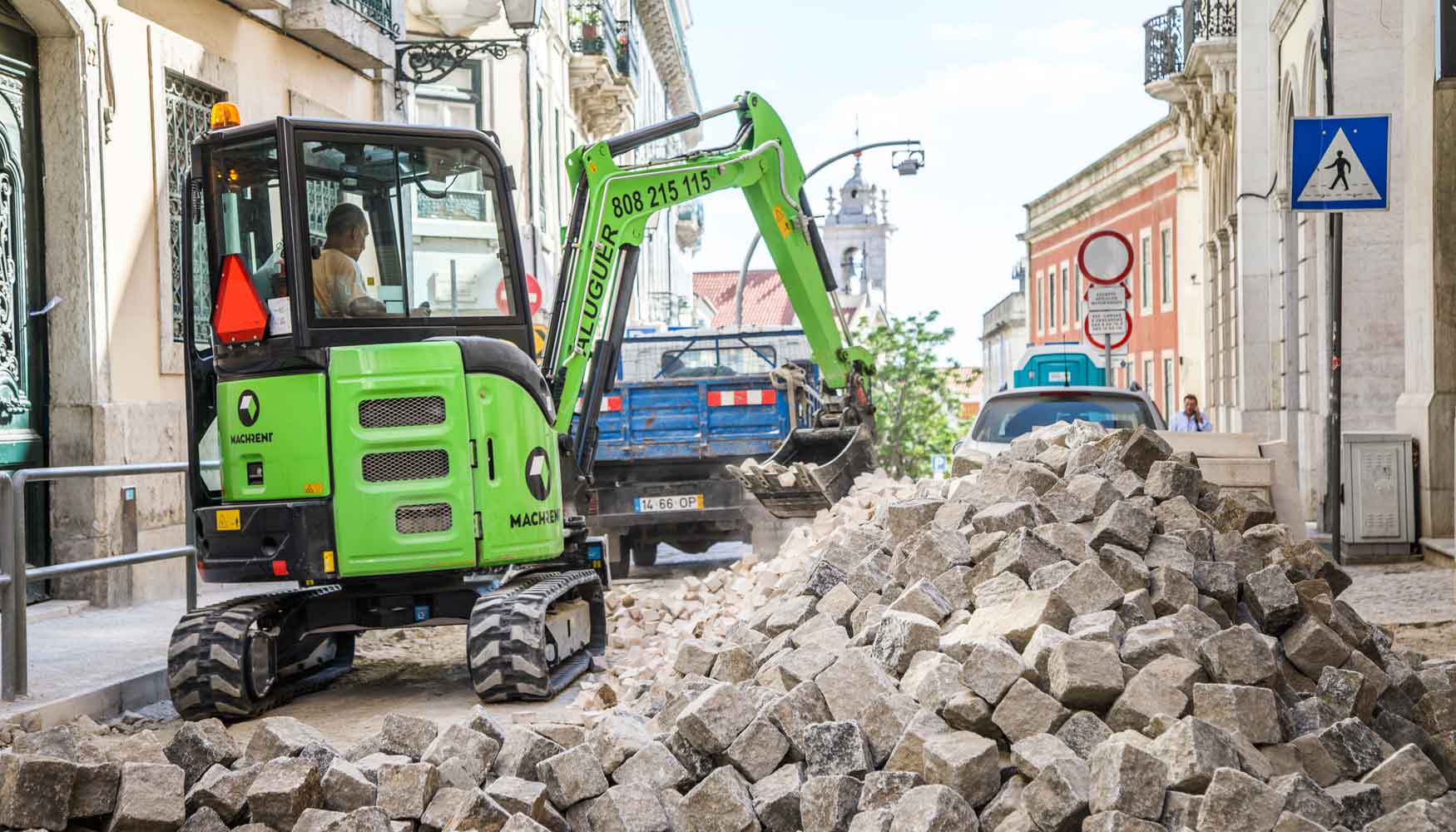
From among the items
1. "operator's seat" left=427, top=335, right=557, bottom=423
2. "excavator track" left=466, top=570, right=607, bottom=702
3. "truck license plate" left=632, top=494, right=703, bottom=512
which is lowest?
"excavator track" left=466, top=570, right=607, bottom=702

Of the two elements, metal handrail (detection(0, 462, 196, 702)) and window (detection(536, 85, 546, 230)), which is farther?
window (detection(536, 85, 546, 230))

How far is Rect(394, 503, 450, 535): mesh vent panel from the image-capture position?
A: 802 cm

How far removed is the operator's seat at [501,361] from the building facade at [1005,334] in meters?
54.2

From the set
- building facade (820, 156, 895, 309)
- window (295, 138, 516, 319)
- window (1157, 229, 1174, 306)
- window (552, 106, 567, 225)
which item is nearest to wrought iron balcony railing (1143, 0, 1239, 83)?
window (1157, 229, 1174, 306)

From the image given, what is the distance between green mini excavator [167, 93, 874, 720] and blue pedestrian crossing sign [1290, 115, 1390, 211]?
5.24 metres

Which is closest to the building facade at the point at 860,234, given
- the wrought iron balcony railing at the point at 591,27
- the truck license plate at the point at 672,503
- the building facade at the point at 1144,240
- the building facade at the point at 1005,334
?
the building facade at the point at 1005,334

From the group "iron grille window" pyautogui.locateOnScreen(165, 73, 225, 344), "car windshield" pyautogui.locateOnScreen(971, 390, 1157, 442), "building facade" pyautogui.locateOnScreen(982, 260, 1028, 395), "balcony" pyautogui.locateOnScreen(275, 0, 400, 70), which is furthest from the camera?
"building facade" pyautogui.locateOnScreen(982, 260, 1028, 395)

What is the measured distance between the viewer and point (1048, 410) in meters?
13.1

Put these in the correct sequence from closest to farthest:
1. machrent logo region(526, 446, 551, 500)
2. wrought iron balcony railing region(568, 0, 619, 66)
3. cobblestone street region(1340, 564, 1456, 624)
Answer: machrent logo region(526, 446, 551, 500) → cobblestone street region(1340, 564, 1456, 624) → wrought iron balcony railing region(568, 0, 619, 66)

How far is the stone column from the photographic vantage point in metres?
13.7

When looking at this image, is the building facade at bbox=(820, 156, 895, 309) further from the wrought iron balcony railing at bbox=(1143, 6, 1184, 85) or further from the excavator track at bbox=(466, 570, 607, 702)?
the excavator track at bbox=(466, 570, 607, 702)

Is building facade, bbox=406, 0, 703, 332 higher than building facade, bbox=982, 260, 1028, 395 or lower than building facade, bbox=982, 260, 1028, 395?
higher

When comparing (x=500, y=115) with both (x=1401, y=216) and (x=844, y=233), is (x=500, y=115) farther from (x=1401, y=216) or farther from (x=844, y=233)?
(x=844, y=233)

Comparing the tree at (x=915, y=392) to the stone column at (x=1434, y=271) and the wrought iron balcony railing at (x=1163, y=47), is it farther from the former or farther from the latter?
the stone column at (x=1434, y=271)
